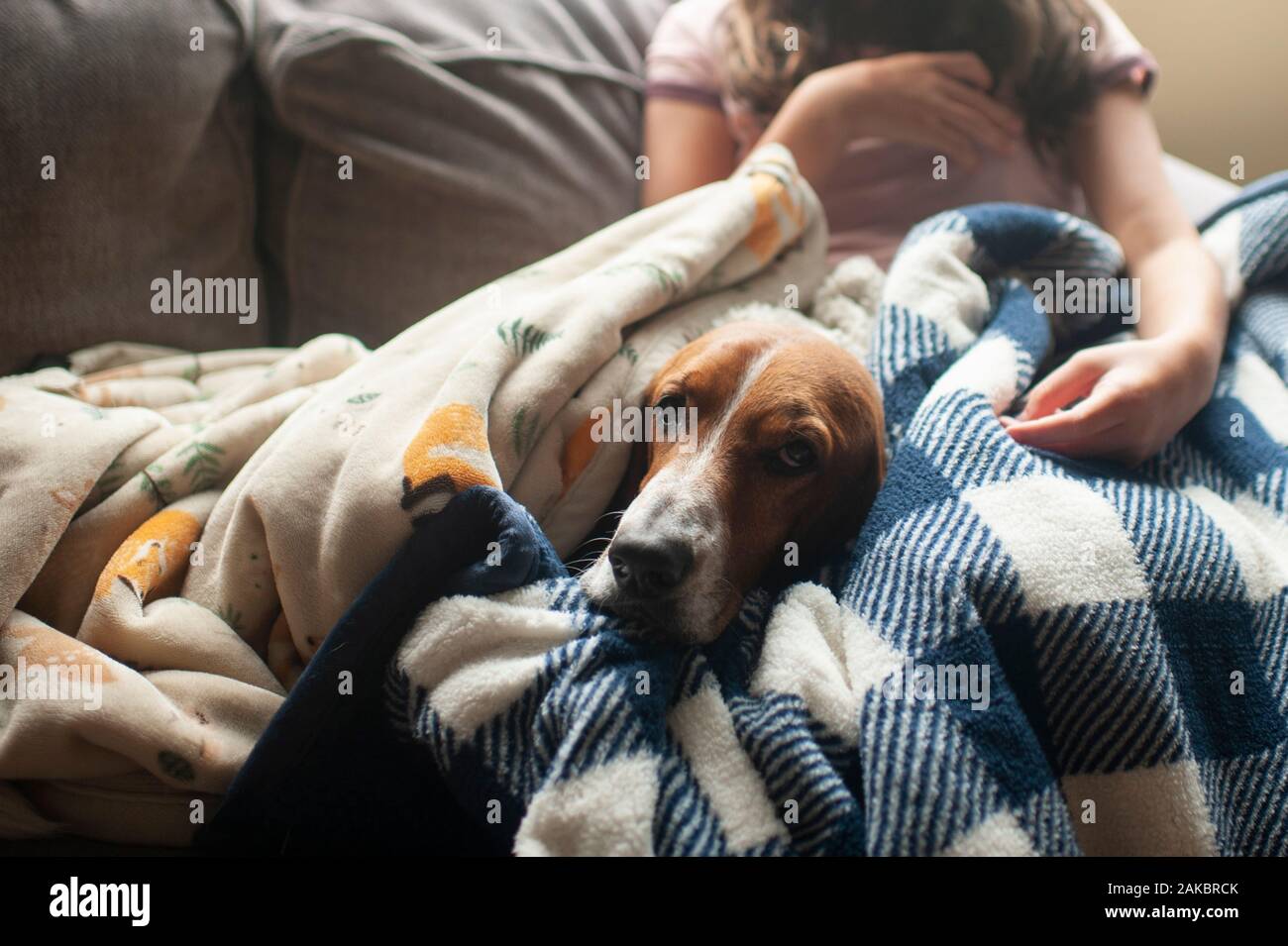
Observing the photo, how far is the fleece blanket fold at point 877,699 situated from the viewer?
0.62m

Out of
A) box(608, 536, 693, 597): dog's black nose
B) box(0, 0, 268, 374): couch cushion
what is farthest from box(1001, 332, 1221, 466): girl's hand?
box(0, 0, 268, 374): couch cushion

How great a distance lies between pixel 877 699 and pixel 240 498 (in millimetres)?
615

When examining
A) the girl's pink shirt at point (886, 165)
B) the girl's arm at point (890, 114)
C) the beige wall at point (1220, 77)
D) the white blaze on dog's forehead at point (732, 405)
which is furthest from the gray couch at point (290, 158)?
the beige wall at point (1220, 77)

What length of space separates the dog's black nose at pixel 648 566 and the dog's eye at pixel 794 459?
186mm

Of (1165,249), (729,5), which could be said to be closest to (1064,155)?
(1165,249)

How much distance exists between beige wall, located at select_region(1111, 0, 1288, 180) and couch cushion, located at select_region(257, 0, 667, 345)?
101 centimetres

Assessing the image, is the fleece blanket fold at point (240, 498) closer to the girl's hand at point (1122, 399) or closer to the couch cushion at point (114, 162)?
the couch cushion at point (114, 162)

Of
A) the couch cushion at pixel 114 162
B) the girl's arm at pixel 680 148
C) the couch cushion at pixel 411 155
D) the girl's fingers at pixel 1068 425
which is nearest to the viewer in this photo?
the girl's fingers at pixel 1068 425

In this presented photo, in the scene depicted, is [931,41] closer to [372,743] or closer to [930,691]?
[930,691]

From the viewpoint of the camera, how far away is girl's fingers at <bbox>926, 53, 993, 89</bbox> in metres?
1.38

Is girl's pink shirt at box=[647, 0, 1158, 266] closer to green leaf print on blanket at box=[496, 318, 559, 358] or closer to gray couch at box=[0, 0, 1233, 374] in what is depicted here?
gray couch at box=[0, 0, 1233, 374]

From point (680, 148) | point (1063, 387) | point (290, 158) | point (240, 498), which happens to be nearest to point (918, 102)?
point (680, 148)

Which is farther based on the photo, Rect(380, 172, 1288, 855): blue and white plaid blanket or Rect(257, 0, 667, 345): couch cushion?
Rect(257, 0, 667, 345): couch cushion

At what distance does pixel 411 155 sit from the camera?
1281mm
